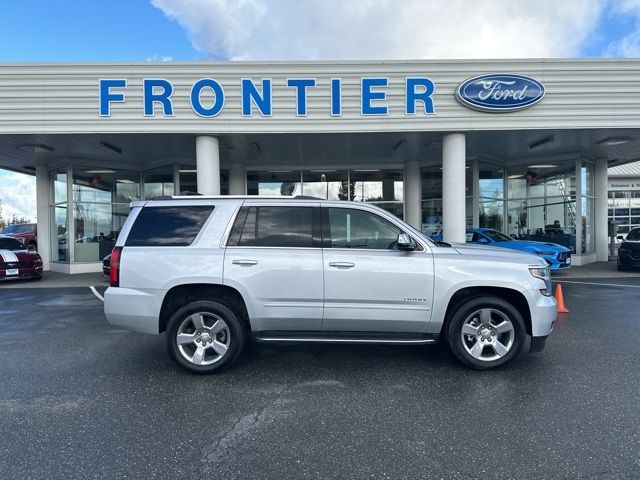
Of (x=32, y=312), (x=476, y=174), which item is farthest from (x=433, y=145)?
(x=32, y=312)

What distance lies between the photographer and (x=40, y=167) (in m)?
15.7

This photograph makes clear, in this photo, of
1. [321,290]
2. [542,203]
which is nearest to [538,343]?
[321,290]

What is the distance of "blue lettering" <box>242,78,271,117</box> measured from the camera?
428 inches

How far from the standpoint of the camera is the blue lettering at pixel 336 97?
10.9 meters

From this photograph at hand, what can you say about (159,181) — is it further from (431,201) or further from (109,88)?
(431,201)

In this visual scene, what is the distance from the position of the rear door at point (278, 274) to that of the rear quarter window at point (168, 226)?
1.47ft

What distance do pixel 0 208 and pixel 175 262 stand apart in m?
72.3

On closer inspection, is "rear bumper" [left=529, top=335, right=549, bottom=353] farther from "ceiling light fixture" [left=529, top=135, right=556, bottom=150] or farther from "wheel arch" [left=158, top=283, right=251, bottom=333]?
"ceiling light fixture" [left=529, top=135, right=556, bottom=150]

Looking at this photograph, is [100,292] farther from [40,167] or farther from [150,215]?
[40,167]

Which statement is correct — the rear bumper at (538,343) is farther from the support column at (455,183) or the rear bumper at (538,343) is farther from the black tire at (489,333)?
the support column at (455,183)

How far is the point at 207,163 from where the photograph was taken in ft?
37.3

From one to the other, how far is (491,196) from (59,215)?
16.9 metres

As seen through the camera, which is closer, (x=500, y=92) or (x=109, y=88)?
(x=109, y=88)

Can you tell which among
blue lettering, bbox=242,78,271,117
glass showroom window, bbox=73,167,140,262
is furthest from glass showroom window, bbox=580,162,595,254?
glass showroom window, bbox=73,167,140,262
